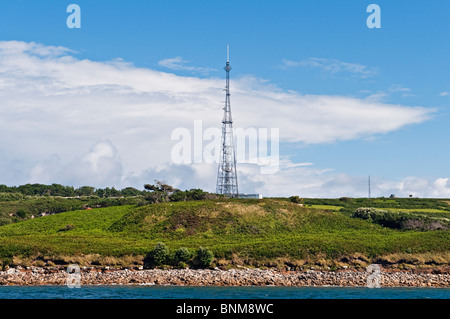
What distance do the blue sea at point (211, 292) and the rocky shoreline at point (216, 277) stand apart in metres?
3.21

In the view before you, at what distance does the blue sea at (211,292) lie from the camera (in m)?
46.4

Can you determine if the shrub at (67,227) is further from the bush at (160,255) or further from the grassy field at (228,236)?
the bush at (160,255)

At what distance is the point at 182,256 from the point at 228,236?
55.3 feet

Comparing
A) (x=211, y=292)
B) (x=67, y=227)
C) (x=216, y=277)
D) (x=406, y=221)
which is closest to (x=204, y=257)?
(x=216, y=277)

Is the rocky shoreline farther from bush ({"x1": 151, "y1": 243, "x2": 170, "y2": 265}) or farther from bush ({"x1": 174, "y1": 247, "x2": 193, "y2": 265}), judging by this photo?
bush ({"x1": 174, "y1": 247, "x2": 193, "y2": 265})

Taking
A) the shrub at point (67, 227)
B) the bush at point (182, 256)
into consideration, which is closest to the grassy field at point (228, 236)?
the shrub at point (67, 227)

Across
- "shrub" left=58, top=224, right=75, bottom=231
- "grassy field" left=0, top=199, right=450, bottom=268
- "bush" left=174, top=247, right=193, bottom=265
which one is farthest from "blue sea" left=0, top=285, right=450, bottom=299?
"shrub" left=58, top=224, right=75, bottom=231

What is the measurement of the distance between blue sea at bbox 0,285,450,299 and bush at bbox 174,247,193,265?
947cm

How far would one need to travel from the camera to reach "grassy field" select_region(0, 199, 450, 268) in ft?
217

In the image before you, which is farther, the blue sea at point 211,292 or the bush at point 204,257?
the bush at point 204,257

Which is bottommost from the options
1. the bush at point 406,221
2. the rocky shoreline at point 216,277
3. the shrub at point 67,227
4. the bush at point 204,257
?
the rocky shoreline at point 216,277
